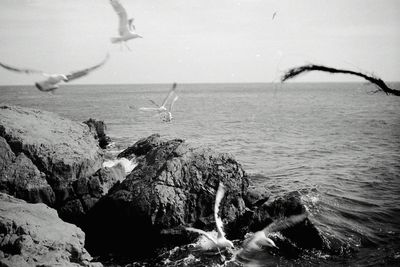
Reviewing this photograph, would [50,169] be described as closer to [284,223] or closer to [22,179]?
[22,179]

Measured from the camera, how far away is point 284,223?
1046 cm

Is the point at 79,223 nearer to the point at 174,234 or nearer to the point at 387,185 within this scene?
the point at 174,234

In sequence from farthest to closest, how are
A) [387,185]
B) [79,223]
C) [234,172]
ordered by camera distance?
[387,185] → [234,172] → [79,223]

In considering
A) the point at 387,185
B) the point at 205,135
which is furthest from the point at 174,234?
the point at 205,135

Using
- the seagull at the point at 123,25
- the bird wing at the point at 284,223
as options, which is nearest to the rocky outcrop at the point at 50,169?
the seagull at the point at 123,25

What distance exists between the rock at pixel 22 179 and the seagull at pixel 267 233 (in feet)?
21.2

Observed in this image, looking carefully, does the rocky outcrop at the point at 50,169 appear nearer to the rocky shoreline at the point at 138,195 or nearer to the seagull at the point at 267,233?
the rocky shoreline at the point at 138,195

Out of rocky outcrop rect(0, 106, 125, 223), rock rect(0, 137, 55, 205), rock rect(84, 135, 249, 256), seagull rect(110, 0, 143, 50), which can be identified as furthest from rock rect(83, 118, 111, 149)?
seagull rect(110, 0, 143, 50)

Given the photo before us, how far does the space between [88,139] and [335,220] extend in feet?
34.7

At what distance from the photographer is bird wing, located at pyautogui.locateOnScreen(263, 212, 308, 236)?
33.9ft

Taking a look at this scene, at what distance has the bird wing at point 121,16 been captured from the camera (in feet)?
28.8

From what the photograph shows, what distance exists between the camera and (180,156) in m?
11.3

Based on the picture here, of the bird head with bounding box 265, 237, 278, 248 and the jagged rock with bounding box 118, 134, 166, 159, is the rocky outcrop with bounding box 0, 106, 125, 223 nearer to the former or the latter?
the jagged rock with bounding box 118, 134, 166, 159

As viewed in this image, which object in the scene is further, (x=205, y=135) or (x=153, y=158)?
(x=205, y=135)
